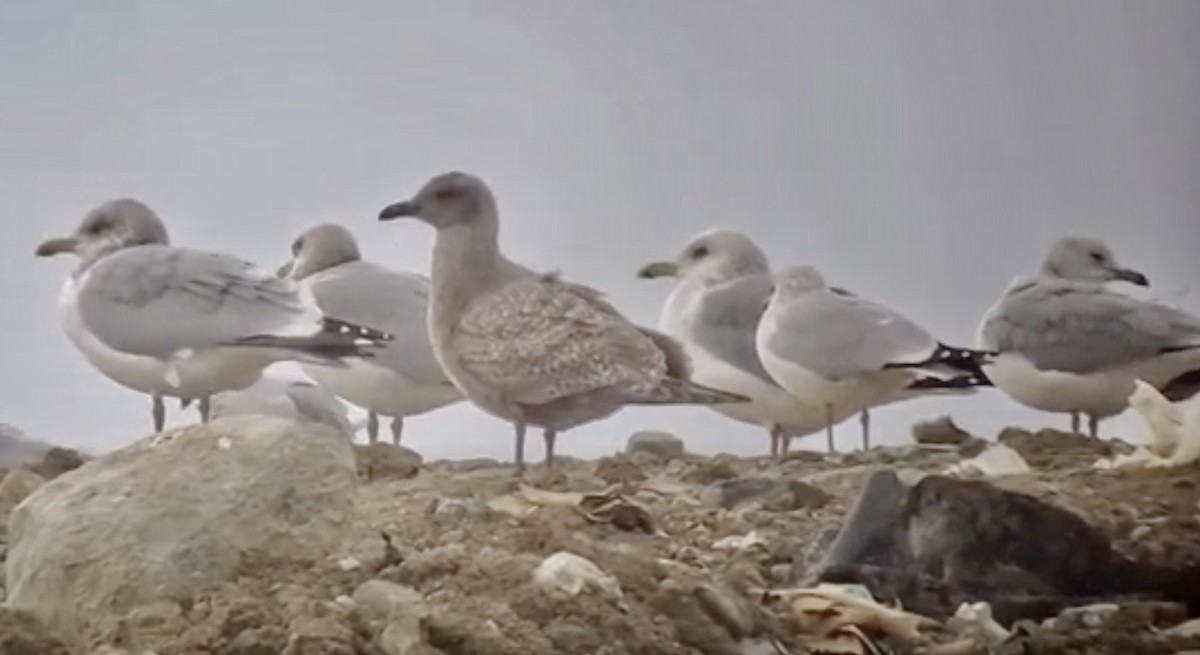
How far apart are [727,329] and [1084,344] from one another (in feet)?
1.21

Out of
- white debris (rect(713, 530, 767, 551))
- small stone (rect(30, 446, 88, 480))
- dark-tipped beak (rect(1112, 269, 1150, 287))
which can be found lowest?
white debris (rect(713, 530, 767, 551))

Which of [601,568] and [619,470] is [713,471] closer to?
[619,470]

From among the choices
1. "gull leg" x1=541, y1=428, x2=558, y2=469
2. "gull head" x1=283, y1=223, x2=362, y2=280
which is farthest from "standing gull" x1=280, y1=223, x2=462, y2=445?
"gull leg" x1=541, y1=428, x2=558, y2=469

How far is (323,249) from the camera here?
1.66 meters

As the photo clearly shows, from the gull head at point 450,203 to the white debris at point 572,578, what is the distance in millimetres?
381

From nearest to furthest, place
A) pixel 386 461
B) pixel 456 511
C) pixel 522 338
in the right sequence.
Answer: pixel 456 511
pixel 386 461
pixel 522 338

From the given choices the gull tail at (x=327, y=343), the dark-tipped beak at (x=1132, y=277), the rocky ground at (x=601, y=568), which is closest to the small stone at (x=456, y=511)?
the rocky ground at (x=601, y=568)

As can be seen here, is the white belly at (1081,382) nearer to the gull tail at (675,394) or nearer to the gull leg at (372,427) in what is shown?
the gull tail at (675,394)

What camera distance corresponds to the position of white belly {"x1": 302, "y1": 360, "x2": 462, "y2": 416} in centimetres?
173

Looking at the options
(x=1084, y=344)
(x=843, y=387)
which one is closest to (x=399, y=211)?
(x=843, y=387)

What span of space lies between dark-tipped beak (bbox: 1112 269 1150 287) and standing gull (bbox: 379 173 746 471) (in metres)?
0.43

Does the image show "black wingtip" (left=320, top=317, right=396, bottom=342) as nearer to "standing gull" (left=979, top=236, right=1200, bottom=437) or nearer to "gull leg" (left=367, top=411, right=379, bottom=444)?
"gull leg" (left=367, top=411, right=379, bottom=444)

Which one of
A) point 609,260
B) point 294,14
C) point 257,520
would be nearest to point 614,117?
point 609,260

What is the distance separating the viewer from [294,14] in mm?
1708
